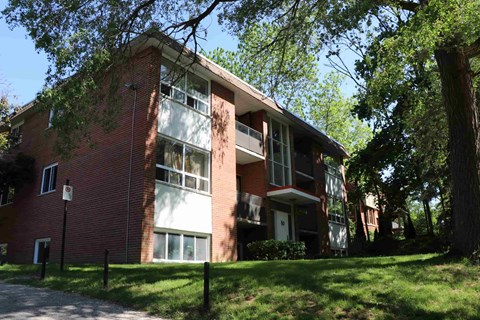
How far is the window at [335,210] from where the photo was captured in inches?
1181

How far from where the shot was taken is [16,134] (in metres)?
23.9

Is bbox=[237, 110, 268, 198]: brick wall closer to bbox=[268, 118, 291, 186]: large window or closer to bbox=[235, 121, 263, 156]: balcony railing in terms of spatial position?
bbox=[235, 121, 263, 156]: balcony railing

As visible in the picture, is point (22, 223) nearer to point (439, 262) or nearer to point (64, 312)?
point (64, 312)

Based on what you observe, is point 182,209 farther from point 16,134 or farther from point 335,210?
point 335,210

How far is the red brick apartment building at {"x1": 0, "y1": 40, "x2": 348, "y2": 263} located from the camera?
15.5 meters

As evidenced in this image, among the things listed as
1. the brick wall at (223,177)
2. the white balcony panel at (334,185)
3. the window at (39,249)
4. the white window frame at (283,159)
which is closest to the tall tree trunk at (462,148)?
the brick wall at (223,177)

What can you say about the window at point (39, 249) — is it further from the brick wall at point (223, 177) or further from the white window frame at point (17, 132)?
the brick wall at point (223, 177)

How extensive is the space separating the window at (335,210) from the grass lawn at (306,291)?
19.3m

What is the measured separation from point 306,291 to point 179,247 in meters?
8.68

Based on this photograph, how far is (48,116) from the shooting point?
2127 cm

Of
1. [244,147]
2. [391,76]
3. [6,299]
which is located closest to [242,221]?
[244,147]

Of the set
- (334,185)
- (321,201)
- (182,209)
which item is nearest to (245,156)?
(182,209)

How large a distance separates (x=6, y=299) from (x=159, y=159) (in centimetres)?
817

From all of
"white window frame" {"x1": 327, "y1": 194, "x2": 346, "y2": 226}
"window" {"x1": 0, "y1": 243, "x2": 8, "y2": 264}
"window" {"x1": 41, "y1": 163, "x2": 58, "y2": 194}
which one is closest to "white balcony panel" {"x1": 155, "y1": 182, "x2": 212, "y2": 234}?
"window" {"x1": 41, "y1": 163, "x2": 58, "y2": 194}
